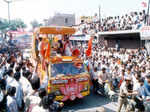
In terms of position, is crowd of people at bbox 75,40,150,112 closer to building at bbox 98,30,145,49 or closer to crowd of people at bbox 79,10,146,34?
crowd of people at bbox 79,10,146,34

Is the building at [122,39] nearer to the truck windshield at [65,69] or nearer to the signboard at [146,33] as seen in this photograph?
the signboard at [146,33]

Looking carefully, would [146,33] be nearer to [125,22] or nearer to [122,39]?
[125,22]

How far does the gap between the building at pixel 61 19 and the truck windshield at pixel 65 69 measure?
149 ft

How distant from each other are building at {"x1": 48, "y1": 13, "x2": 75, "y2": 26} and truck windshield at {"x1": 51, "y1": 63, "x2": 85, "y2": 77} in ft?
149

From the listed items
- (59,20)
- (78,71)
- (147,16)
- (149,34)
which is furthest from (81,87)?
(59,20)

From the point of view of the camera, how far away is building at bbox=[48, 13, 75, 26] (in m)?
52.1

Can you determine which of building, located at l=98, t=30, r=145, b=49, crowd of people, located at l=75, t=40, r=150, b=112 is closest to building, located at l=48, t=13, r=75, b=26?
building, located at l=98, t=30, r=145, b=49

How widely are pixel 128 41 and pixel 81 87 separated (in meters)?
16.0

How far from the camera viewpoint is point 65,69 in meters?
7.68

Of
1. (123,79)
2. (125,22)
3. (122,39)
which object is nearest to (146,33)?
(125,22)

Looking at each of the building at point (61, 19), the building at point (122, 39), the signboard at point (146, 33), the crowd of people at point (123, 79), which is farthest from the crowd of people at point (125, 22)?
the building at point (61, 19)

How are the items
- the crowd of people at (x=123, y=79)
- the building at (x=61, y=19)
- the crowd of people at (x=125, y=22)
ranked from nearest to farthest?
the crowd of people at (x=123, y=79), the crowd of people at (x=125, y=22), the building at (x=61, y=19)

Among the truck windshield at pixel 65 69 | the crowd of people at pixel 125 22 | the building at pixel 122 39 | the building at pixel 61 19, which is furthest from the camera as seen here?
the building at pixel 61 19

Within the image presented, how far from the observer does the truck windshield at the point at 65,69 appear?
7.50 meters
